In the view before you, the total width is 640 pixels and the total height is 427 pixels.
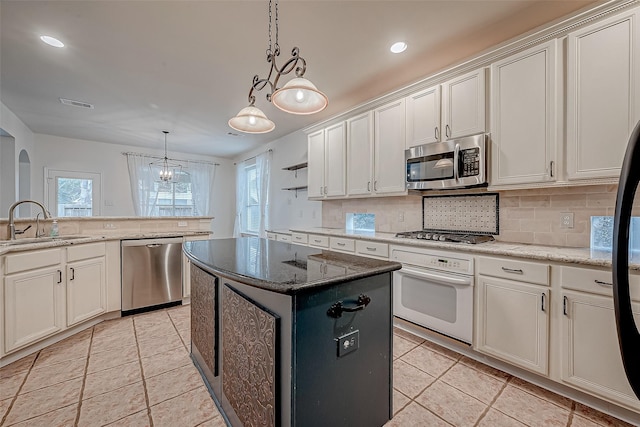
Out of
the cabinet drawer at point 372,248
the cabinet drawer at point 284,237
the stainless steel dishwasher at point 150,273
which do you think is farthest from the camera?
the cabinet drawer at point 284,237

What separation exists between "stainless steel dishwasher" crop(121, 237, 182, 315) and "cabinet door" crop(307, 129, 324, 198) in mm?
1937

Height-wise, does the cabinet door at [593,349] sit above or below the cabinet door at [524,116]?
below

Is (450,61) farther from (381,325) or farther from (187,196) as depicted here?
(187,196)

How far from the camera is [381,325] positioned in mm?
1399

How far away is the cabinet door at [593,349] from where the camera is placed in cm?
158

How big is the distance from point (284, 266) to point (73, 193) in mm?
6253

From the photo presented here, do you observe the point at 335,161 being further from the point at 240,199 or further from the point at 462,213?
the point at 240,199

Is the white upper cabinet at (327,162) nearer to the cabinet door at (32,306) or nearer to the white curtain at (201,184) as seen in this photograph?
the cabinet door at (32,306)

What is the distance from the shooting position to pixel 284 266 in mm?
1367

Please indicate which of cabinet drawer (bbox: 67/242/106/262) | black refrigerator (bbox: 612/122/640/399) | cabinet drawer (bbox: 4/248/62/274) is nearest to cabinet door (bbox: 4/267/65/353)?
cabinet drawer (bbox: 4/248/62/274)

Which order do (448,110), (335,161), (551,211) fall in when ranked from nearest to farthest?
1. (551,211)
2. (448,110)
3. (335,161)

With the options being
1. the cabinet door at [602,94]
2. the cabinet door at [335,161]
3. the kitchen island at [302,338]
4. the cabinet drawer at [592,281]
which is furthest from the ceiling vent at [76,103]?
the cabinet drawer at [592,281]

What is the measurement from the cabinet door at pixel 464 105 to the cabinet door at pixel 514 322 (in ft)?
4.25

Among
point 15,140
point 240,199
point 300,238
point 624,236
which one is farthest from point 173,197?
point 624,236
